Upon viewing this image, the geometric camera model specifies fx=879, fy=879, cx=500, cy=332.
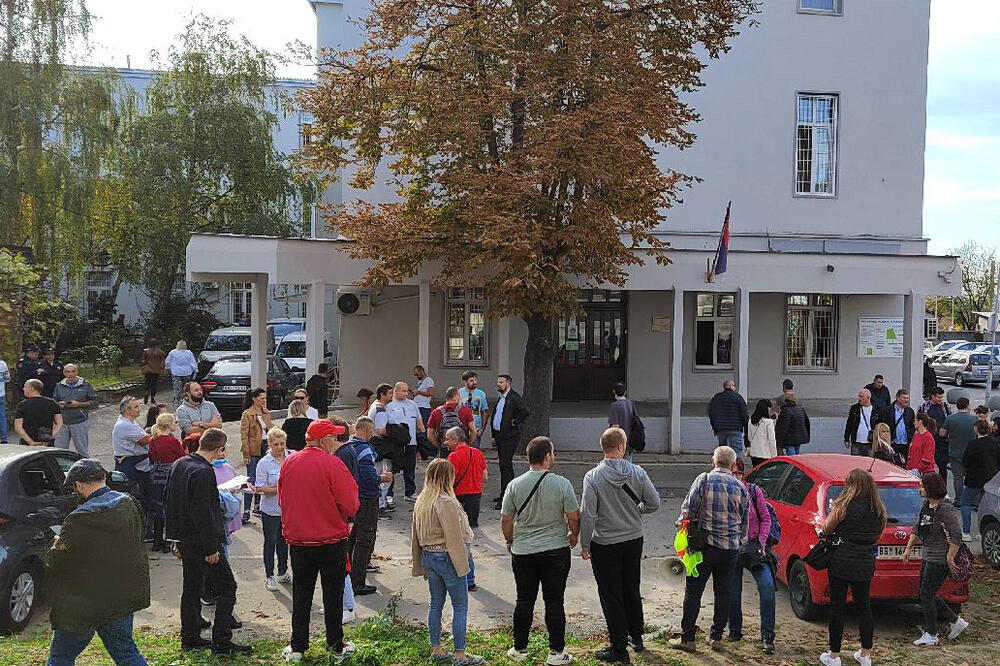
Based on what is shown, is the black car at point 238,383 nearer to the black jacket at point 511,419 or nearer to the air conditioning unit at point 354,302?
the air conditioning unit at point 354,302

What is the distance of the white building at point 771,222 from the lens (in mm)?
Result: 21625

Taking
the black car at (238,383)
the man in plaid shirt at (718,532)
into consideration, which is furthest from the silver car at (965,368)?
the man in plaid shirt at (718,532)

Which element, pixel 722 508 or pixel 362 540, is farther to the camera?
pixel 362 540

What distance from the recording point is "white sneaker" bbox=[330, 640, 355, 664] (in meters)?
6.49

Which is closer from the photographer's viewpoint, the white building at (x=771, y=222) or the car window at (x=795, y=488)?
the car window at (x=795, y=488)

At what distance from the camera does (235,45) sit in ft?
102

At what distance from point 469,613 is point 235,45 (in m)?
27.6

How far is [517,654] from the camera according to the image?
674 centimetres

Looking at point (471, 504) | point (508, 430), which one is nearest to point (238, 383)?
point (508, 430)

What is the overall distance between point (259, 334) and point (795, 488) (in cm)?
1219

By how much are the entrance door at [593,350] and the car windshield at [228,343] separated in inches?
399

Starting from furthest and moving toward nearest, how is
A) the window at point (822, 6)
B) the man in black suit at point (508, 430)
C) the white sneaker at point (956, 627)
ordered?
the window at point (822, 6) < the man in black suit at point (508, 430) < the white sneaker at point (956, 627)

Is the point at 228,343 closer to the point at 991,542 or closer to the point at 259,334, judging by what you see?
the point at 259,334

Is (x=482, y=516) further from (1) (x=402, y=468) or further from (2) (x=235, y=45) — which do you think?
(2) (x=235, y=45)
